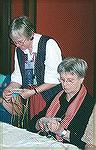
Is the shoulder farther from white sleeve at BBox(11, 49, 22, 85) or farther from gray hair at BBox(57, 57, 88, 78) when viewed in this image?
white sleeve at BBox(11, 49, 22, 85)

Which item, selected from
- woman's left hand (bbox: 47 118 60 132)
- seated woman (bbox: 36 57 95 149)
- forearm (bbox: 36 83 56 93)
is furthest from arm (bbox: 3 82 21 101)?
woman's left hand (bbox: 47 118 60 132)

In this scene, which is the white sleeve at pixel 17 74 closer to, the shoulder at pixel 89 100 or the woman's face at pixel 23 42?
the woman's face at pixel 23 42

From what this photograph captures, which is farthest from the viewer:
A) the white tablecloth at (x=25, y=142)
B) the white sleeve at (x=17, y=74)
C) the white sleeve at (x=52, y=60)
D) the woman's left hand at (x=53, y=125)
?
the white sleeve at (x=17, y=74)

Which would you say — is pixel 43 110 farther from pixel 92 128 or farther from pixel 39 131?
pixel 92 128

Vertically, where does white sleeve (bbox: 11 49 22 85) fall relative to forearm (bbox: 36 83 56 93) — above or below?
above

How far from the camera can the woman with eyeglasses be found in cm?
184

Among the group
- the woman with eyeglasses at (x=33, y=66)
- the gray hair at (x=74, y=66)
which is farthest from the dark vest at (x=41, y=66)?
the gray hair at (x=74, y=66)

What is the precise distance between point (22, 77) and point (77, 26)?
0.45 m

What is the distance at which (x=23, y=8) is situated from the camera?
1.91 metres

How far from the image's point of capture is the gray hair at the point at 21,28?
1.83 meters

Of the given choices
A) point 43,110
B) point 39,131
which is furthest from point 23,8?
point 39,131

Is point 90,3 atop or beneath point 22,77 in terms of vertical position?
atop

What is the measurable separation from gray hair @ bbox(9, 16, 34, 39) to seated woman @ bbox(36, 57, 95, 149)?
0.93 feet

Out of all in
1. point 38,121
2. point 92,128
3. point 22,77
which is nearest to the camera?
point 92,128
